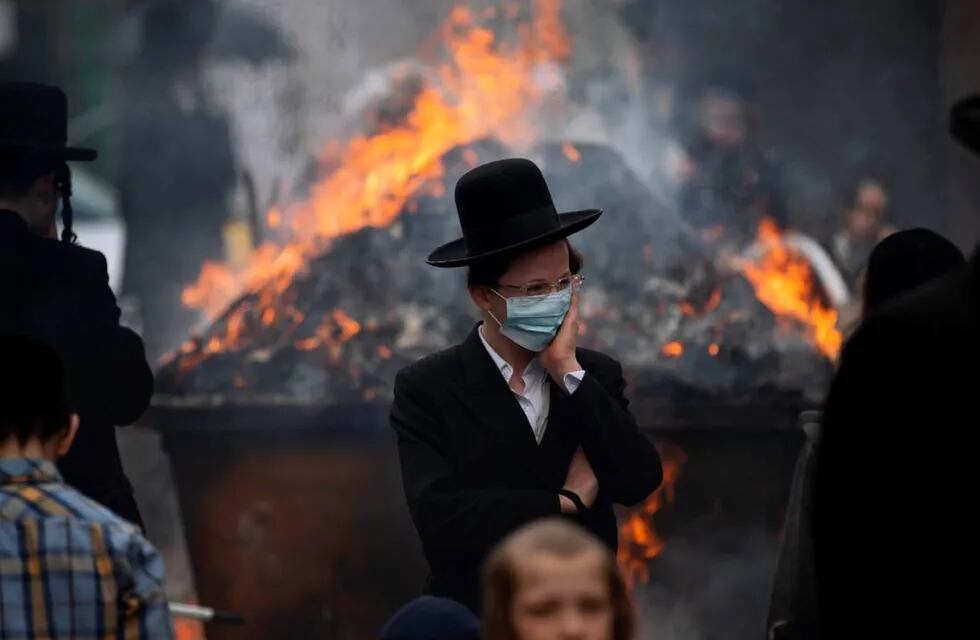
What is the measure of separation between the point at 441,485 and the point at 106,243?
348 inches

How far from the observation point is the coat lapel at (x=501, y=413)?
424 centimetres

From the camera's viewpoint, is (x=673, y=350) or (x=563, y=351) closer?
(x=563, y=351)

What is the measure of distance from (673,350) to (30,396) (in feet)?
14.1

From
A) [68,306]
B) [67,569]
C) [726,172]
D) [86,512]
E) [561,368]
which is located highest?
[726,172]

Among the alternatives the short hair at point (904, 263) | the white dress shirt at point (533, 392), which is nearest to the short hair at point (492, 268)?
the white dress shirt at point (533, 392)

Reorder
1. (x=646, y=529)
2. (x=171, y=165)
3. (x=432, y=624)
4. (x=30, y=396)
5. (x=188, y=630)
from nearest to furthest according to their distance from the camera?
(x=432, y=624) → (x=30, y=396) → (x=646, y=529) → (x=188, y=630) → (x=171, y=165)

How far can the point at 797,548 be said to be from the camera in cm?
419

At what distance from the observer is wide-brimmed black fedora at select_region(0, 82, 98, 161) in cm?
564

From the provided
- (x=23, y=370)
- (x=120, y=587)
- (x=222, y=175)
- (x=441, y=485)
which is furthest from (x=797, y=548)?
(x=222, y=175)

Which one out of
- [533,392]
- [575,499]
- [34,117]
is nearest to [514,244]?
[533,392]

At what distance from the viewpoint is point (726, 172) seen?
11.1 metres

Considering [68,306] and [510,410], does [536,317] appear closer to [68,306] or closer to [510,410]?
[510,410]

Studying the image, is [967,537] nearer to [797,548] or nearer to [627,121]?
[797,548]

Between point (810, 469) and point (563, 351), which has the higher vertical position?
point (563, 351)
